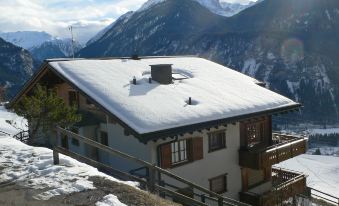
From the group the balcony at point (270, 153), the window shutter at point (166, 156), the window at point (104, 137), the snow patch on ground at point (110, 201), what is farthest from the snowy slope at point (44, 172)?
the balcony at point (270, 153)

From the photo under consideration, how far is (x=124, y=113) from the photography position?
51.2 ft

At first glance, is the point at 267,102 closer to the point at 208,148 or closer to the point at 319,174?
the point at 208,148

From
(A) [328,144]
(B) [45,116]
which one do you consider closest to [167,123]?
(B) [45,116]

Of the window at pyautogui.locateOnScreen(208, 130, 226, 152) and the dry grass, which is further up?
the dry grass

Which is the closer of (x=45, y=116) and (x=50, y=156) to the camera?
(x=50, y=156)

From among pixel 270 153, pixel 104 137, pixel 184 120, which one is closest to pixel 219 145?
pixel 270 153

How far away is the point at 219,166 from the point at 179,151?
280 cm

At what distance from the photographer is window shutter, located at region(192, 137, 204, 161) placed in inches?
711

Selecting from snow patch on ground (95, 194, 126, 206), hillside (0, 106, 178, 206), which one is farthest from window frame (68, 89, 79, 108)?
snow patch on ground (95, 194, 126, 206)

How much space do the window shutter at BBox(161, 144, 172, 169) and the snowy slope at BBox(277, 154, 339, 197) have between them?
74.8 meters

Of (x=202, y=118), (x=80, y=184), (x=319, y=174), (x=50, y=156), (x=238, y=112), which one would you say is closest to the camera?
(x=80, y=184)

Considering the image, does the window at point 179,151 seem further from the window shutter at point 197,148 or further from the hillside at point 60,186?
the hillside at point 60,186

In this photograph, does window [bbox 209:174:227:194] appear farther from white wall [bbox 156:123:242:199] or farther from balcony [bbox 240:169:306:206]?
balcony [bbox 240:169:306:206]

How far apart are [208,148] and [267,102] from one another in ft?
13.6
